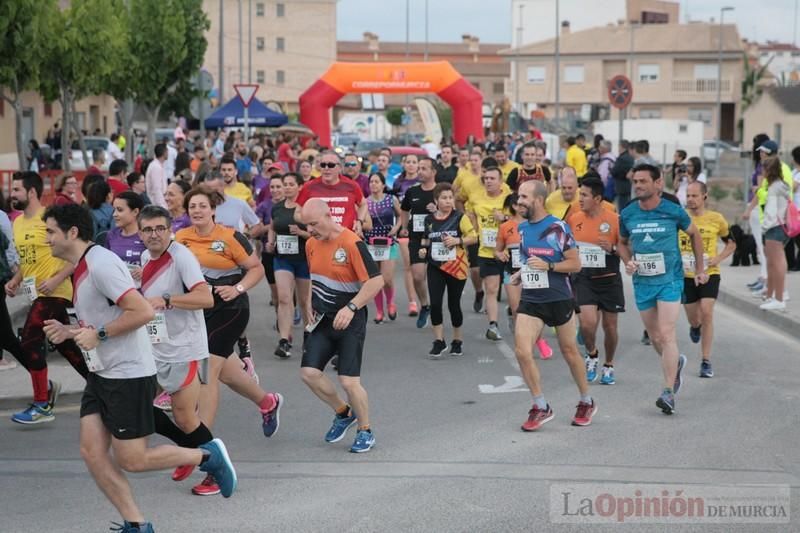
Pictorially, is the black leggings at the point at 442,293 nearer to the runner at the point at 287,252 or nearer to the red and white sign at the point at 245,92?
the runner at the point at 287,252

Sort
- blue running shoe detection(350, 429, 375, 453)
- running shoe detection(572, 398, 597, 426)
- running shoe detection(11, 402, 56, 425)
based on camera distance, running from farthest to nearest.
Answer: running shoe detection(11, 402, 56, 425), running shoe detection(572, 398, 597, 426), blue running shoe detection(350, 429, 375, 453)

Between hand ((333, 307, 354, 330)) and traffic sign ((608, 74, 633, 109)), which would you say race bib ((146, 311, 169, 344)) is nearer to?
hand ((333, 307, 354, 330))

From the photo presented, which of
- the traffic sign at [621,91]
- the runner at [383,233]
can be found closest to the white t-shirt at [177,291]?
the runner at [383,233]

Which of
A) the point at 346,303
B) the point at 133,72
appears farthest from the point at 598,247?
the point at 133,72

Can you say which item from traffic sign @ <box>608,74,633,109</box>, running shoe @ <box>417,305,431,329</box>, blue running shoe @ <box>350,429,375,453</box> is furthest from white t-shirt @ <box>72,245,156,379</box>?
traffic sign @ <box>608,74,633,109</box>

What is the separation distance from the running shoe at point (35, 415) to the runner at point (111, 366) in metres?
3.43

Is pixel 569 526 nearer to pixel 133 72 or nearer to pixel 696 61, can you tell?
pixel 133 72

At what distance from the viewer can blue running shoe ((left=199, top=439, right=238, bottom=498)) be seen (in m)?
7.19

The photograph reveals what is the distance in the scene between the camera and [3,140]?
1617 inches

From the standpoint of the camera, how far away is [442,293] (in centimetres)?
1310

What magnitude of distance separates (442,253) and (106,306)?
22.0ft

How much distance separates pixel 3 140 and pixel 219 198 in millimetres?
32379

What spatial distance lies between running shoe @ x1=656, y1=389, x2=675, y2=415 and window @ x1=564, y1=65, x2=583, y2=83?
260ft

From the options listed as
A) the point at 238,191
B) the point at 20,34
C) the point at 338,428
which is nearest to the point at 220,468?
the point at 338,428
